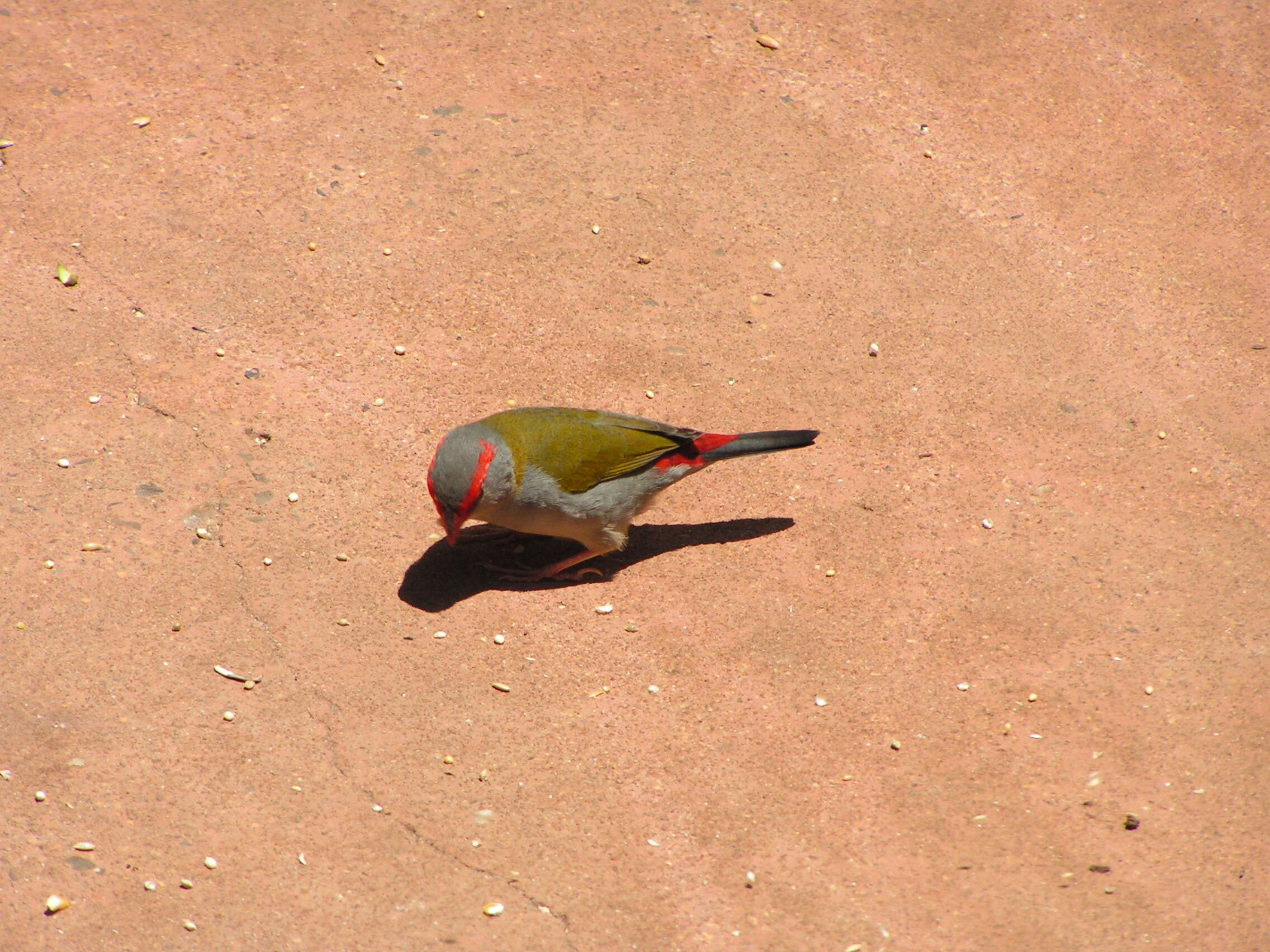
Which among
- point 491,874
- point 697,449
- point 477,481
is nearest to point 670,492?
point 697,449

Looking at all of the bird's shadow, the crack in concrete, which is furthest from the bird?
the crack in concrete

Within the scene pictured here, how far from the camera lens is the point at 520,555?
18.5ft

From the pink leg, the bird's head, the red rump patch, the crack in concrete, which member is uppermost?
the red rump patch

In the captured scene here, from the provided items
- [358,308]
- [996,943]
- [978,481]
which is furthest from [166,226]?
[996,943]

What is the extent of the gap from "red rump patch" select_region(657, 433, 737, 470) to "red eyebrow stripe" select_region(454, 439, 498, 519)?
36.2 inches

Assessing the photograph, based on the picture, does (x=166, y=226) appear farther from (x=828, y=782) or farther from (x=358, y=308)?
(x=828, y=782)

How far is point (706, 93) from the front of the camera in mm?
7945

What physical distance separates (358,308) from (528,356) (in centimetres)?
104

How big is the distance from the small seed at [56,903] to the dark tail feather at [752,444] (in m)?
3.20

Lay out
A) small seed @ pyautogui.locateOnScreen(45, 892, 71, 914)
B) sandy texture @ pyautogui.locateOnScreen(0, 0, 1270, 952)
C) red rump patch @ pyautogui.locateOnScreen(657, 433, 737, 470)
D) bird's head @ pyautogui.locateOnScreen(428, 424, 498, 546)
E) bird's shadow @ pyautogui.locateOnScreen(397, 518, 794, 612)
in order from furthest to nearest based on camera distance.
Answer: red rump patch @ pyautogui.locateOnScreen(657, 433, 737, 470) → bird's shadow @ pyautogui.locateOnScreen(397, 518, 794, 612) → bird's head @ pyautogui.locateOnScreen(428, 424, 498, 546) → sandy texture @ pyautogui.locateOnScreen(0, 0, 1270, 952) → small seed @ pyautogui.locateOnScreen(45, 892, 71, 914)

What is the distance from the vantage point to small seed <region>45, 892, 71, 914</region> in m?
3.88

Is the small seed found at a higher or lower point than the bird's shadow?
lower

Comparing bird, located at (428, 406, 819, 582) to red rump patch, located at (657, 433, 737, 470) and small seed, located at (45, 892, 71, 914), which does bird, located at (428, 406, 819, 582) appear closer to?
red rump patch, located at (657, 433, 737, 470)

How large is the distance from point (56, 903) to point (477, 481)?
2.19m
